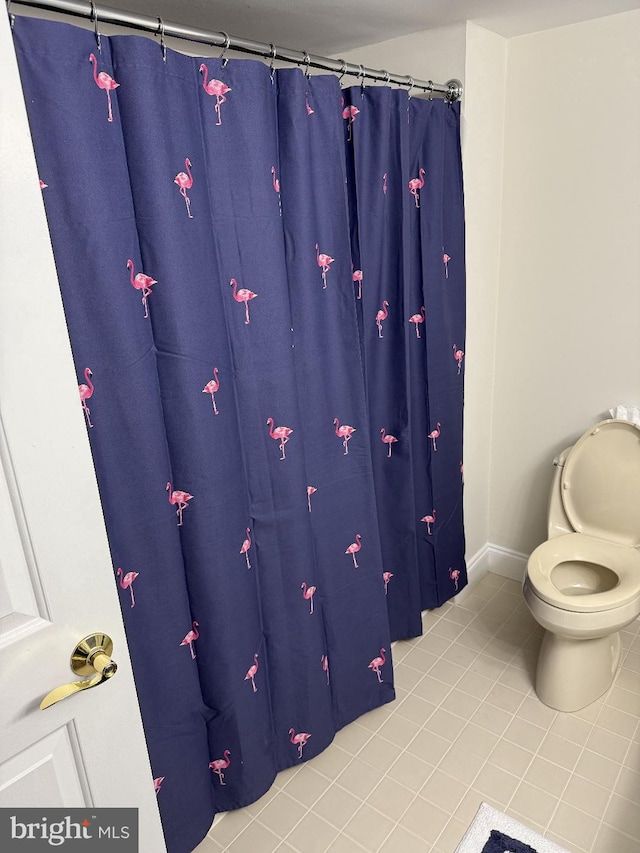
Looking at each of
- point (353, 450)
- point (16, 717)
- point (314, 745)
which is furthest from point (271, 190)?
point (314, 745)

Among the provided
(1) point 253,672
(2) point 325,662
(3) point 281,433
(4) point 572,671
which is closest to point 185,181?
(3) point 281,433

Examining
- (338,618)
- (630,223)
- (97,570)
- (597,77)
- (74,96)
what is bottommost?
(338,618)

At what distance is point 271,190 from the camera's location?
1.50 m

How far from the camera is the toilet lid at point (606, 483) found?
2.18 metres

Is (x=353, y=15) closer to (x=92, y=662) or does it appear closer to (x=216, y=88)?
(x=216, y=88)

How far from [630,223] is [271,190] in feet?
4.49

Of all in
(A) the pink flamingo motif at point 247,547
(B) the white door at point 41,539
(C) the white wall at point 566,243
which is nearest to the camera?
(B) the white door at point 41,539

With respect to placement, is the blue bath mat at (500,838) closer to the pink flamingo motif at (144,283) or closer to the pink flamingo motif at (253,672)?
the pink flamingo motif at (253,672)

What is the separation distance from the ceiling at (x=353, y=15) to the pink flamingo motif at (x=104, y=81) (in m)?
0.70

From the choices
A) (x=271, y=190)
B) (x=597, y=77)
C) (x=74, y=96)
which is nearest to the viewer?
(x=74, y=96)

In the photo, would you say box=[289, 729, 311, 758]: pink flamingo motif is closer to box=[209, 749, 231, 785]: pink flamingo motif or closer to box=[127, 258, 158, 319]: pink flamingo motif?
box=[209, 749, 231, 785]: pink flamingo motif

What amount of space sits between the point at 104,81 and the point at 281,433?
86cm

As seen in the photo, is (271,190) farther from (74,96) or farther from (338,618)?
(338,618)

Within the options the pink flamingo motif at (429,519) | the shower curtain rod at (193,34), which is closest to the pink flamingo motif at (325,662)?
the pink flamingo motif at (429,519)
